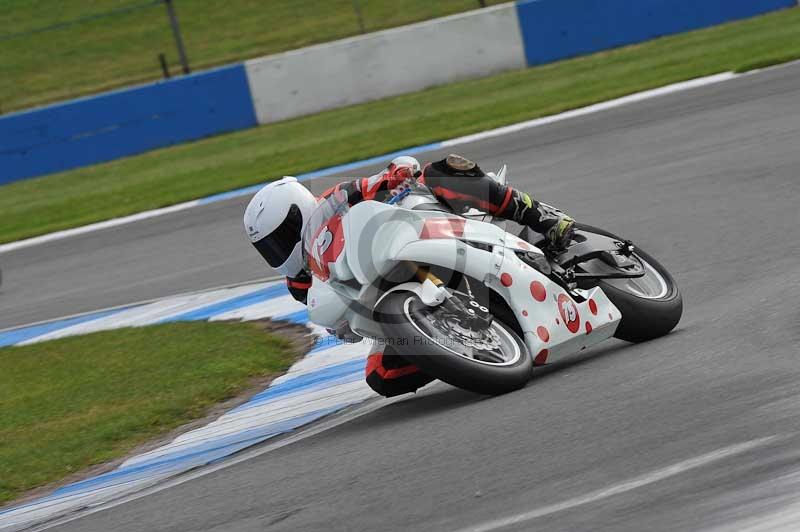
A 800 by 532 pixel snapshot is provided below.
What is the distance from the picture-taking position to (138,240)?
1298 centimetres

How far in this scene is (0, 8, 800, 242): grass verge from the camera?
15.2 metres

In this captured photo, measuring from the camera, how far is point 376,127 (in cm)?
1688

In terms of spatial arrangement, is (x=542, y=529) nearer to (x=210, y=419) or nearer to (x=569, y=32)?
(x=210, y=419)

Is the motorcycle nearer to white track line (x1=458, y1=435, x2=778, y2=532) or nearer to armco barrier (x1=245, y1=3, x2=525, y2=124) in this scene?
white track line (x1=458, y1=435, x2=778, y2=532)

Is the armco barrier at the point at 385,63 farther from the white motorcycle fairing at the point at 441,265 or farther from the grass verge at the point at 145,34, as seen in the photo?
the white motorcycle fairing at the point at 441,265

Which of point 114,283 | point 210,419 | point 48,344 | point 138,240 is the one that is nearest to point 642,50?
point 138,240

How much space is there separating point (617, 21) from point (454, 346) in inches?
588

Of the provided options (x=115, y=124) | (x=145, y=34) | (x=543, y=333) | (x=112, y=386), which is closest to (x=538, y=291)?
(x=543, y=333)

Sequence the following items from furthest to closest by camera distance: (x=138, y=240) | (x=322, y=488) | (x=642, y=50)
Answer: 1. (x=642, y=50)
2. (x=138, y=240)
3. (x=322, y=488)

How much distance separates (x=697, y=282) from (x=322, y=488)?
10.1 feet

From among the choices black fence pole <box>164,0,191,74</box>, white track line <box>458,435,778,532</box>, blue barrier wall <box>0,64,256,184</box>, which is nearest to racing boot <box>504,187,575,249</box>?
white track line <box>458,435,778,532</box>

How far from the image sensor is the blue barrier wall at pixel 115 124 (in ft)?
62.5

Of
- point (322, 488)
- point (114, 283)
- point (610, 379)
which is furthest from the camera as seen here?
point (114, 283)

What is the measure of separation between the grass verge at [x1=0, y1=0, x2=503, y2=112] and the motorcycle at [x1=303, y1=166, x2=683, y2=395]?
49.9 ft
